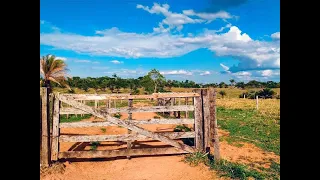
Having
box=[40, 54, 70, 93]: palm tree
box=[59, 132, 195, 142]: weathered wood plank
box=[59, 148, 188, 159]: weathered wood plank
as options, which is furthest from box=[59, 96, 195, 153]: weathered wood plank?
box=[40, 54, 70, 93]: palm tree

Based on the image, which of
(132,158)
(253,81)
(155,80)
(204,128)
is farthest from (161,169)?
(253,81)

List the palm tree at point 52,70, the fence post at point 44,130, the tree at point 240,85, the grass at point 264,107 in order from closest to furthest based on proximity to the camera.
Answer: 1. the fence post at point 44,130
2. the palm tree at point 52,70
3. the grass at point 264,107
4. the tree at point 240,85

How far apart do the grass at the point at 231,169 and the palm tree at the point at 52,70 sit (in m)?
9.01

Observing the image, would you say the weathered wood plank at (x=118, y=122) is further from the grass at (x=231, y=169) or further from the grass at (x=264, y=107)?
the grass at (x=264, y=107)

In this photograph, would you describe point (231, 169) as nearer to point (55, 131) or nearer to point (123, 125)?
point (123, 125)

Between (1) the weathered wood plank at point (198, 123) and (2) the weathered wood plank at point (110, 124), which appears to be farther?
(1) the weathered wood plank at point (198, 123)

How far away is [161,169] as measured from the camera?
22.3ft

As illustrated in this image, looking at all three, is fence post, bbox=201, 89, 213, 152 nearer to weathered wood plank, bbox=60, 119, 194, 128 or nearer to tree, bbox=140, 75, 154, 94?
weathered wood plank, bbox=60, 119, 194, 128

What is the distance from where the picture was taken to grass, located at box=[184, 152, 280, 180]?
20.3ft

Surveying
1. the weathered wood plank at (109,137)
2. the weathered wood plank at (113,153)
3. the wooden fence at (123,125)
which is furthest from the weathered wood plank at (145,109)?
the weathered wood plank at (113,153)

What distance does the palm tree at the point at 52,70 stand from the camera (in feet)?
43.0

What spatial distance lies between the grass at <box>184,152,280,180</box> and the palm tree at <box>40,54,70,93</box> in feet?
29.5
